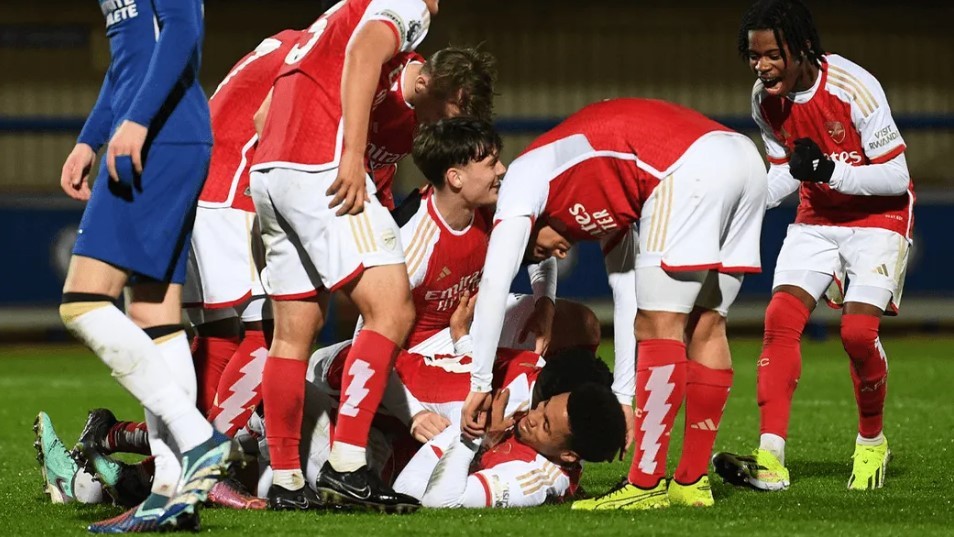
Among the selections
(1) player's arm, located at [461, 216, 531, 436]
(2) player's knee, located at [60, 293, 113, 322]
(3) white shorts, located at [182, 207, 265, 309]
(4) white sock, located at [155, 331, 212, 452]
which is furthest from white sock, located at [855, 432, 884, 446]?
(2) player's knee, located at [60, 293, 113, 322]

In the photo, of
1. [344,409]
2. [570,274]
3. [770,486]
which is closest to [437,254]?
[344,409]

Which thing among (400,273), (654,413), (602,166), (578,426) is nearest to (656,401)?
(654,413)

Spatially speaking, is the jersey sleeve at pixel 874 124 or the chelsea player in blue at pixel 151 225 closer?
the chelsea player in blue at pixel 151 225

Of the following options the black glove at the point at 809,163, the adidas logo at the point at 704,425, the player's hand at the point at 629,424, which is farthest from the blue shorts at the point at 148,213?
the black glove at the point at 809,163

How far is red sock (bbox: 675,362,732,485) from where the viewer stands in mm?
4727

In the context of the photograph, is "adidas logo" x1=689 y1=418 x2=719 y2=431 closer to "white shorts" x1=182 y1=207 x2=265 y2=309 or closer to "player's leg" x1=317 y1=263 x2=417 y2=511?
"player's leg" x1=317 y1=263 x2=417 y2=511

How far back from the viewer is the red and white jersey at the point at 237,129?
5.30 m

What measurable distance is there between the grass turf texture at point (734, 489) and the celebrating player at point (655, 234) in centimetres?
25

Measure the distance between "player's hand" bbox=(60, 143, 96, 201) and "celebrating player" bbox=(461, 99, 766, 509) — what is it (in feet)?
3.98

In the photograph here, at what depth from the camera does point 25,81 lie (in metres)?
14.4

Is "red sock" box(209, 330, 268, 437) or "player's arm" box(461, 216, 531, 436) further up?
"player's arm" box(461, 216, 531, 436)

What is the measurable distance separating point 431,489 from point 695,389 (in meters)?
0.91

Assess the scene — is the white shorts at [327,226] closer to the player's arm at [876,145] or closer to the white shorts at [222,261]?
the white shorts at [222,261]

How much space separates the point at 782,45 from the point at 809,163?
49 centimetres
